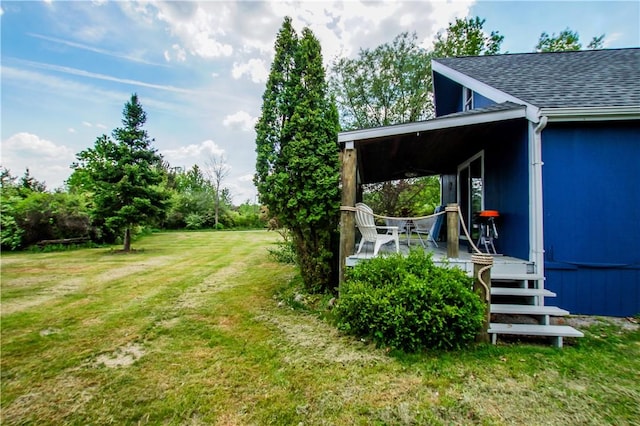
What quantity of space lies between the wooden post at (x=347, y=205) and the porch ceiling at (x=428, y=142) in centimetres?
27

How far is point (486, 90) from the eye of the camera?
18.0 feet

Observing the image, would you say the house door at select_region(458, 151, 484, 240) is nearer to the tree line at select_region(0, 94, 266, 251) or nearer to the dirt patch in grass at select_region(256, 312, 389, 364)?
the dirt patch in grass at select_region(256, 312, 389, 364)

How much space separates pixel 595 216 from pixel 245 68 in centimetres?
1111

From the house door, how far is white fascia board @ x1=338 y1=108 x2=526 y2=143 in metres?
2.07

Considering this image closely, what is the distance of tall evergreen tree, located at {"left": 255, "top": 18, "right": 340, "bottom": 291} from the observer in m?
4.63

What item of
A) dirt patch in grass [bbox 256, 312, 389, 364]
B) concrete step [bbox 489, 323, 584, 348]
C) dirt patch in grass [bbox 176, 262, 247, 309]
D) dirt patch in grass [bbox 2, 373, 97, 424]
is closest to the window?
concrete step [bbox 489, 323, 584, 348]

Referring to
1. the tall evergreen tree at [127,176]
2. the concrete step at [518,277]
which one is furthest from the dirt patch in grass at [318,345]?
the tall evergreen tree at [127,176]

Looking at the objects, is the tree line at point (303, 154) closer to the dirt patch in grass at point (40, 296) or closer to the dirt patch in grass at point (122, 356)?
the dirt patch in grass at point (122, 356)

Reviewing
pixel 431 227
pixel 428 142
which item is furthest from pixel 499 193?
pixel 431 227

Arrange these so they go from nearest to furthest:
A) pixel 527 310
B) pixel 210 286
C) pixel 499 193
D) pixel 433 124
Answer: pixel 527 310, pixel 433 124, pixel 499 193, pixel 210 286

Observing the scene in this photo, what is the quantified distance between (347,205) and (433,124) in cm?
176

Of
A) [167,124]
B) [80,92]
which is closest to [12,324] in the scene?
[80,92]

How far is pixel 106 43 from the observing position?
8.28 metres

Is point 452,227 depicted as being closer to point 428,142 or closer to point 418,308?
point 418,308
